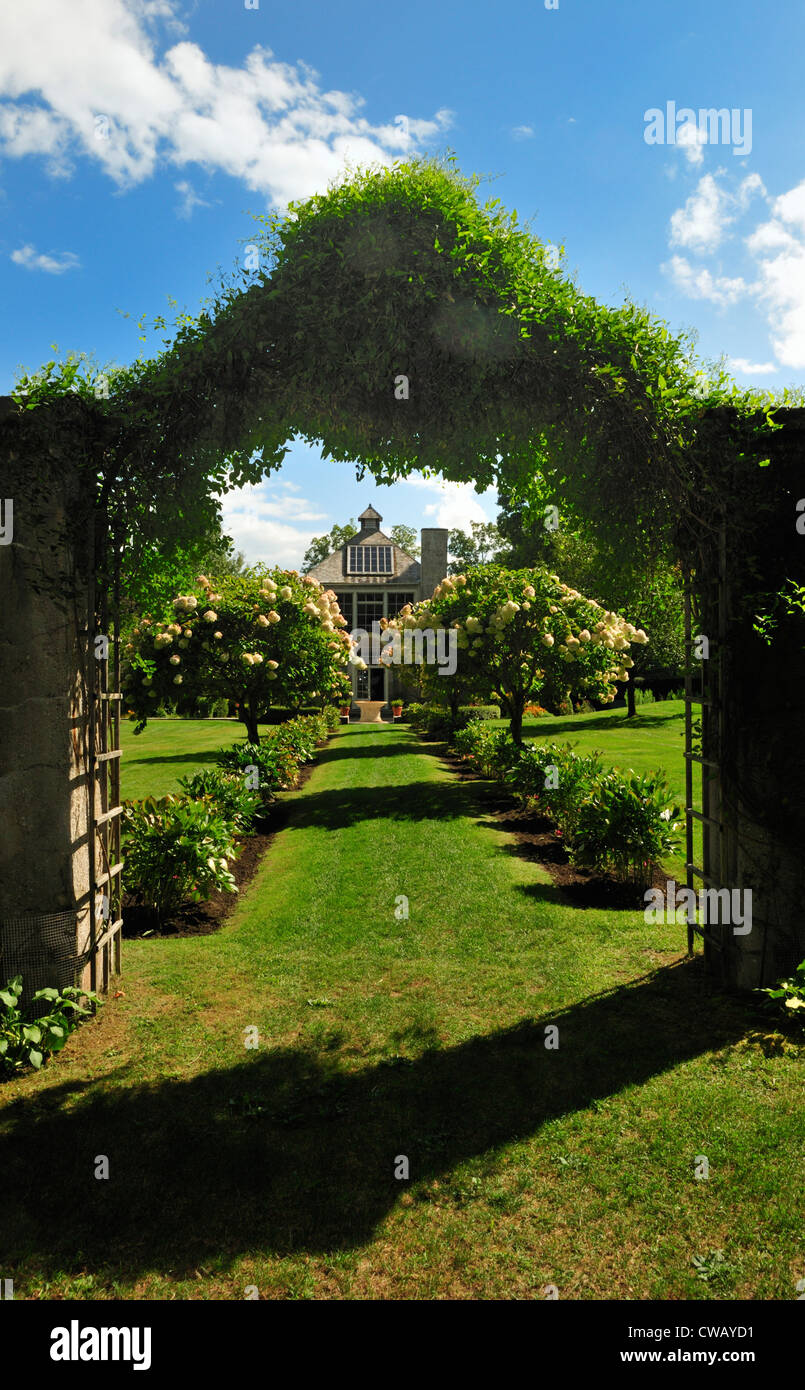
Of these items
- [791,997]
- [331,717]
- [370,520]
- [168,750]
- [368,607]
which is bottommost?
[791,997]

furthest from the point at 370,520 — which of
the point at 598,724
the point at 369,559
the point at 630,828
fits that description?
the point at 630,828

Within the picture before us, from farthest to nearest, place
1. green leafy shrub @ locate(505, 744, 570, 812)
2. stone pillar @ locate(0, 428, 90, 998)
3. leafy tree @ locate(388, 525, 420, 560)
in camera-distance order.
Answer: leafy tree @ locate(388, 525, 420, 560) < green leafy shrub @ locate(505, 744, 570, 812) < stone pillar @ locate(0, 428, 90, 998)

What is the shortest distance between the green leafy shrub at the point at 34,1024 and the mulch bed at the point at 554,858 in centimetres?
463

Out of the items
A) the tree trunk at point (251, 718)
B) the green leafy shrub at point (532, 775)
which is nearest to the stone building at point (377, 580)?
the tree trunk at point (251, 718)

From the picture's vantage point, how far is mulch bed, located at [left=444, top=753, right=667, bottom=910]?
7848mm

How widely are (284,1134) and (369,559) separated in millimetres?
38508

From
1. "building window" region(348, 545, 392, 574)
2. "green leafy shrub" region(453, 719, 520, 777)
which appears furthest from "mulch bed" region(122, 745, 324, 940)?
"building window" region(348, 545, 392, 574)

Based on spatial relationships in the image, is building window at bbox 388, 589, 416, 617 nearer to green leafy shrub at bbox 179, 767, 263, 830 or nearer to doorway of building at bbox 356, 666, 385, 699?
doorway of building at bbox 356, 666, 385, 699

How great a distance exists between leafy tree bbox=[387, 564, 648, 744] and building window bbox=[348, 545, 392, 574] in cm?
2504

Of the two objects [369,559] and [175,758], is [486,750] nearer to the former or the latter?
[175,758]

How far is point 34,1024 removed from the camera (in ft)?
16.3

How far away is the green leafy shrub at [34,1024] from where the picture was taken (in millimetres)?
4754

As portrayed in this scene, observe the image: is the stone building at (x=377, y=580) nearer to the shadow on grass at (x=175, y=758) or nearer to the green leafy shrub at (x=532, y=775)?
the shadow on grass at (x=175, y=758)

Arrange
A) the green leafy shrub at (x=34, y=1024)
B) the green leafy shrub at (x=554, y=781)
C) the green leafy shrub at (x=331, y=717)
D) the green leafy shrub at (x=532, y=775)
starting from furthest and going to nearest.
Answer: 1. the green leafy shrub at (x=331, y=717)
2. the green leafy shrub at (x=532, y=775)
3. the green leafy shrub at (x=554, y=781)
4. the green leafy shrub at (x=34, y=1024)
